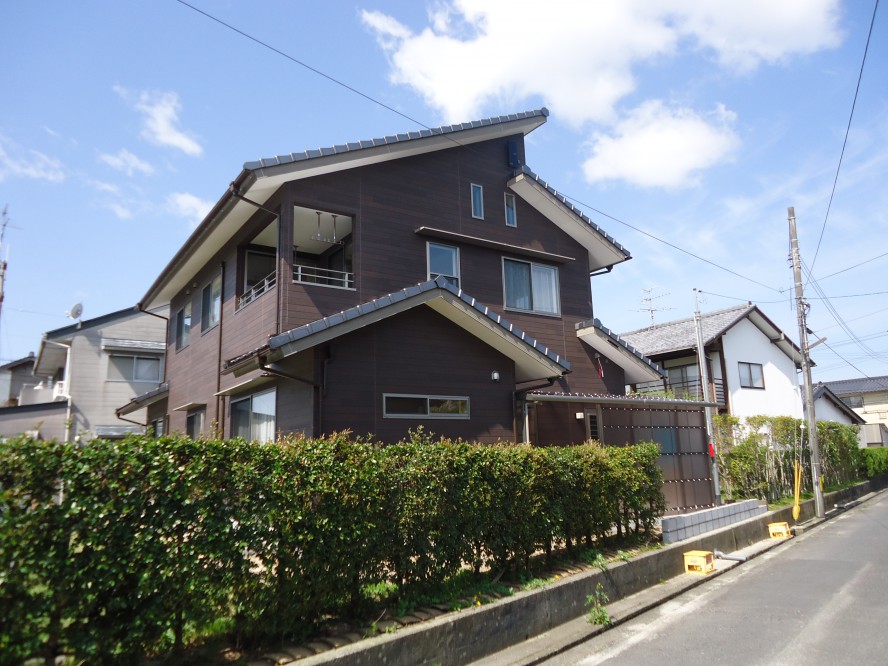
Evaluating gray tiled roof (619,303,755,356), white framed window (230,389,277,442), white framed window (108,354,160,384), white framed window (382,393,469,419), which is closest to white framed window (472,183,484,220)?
white framed window (382,393,469,419)

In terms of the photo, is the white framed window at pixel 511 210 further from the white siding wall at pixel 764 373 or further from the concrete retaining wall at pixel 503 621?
the white siding wall at pixel 764 373

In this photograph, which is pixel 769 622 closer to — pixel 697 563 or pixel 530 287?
pixel 697 563

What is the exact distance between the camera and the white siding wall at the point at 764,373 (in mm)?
25891

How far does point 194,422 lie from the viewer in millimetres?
14938

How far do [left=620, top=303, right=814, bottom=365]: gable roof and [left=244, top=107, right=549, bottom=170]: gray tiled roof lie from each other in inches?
541

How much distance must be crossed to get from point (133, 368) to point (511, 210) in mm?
17268

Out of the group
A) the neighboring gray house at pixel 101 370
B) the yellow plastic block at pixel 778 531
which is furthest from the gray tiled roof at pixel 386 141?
the neighboring gray house at pixel 101 370

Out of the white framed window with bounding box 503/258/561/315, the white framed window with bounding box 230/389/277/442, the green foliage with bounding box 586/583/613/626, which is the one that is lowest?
the green foliage with bounding box 586/583/613/626

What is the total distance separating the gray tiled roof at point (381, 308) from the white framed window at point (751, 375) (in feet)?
60.3

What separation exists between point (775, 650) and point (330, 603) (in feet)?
15.3

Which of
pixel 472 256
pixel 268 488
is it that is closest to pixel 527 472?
pixel 268 488

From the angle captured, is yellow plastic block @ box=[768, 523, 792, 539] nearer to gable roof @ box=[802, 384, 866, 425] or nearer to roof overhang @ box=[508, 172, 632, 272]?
roof overhang @ box=[508, 172, 632, 272]

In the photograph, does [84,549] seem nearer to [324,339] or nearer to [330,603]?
[330,603]

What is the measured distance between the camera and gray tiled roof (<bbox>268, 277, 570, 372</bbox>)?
8.83 metres
